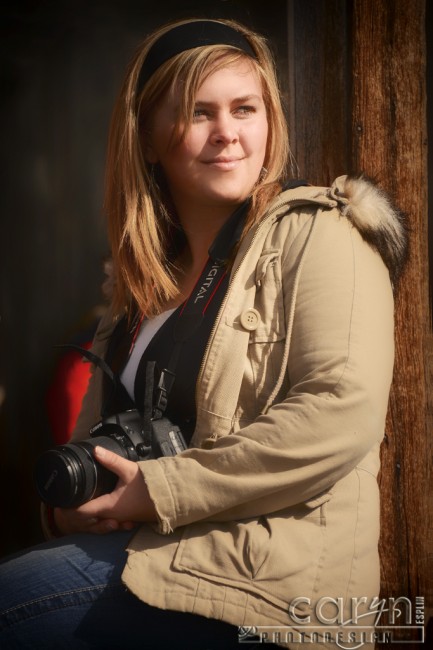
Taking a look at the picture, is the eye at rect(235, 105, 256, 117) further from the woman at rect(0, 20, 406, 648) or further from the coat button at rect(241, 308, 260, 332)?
the coat button at rect(241, 308, 260, 332)

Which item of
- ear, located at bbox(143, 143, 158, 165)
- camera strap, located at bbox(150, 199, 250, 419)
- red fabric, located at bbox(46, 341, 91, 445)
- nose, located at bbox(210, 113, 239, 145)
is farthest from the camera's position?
red fabric, located at bbox(46, 341, 91, 445)

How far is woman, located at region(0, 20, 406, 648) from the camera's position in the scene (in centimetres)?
166

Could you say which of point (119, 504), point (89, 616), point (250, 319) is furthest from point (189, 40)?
point (89, 616)

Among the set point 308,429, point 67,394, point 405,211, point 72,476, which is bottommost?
point 67,394

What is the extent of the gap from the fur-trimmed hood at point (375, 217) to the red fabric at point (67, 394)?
1.52 m

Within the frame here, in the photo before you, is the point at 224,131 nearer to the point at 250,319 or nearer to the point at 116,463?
the point at 250,319

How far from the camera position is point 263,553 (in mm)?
1648

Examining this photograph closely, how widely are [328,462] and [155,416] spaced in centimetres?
42

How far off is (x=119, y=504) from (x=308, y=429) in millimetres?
406

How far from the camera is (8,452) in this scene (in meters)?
3.45

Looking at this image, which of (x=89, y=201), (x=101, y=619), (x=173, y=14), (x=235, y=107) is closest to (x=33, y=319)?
(x=89, y=201)

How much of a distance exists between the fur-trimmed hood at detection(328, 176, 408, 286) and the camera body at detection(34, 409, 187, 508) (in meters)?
0.57

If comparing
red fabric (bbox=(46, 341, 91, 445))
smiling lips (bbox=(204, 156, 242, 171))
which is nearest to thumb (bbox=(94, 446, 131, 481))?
smiling lips (bbox=(204, 156, 242, 171))

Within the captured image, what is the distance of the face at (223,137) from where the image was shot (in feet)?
6.68
